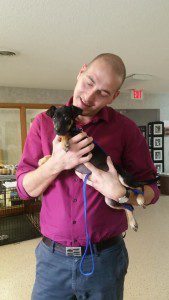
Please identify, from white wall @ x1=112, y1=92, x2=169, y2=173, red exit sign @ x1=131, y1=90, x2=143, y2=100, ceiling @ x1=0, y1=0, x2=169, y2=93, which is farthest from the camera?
white wall @ x1=112, y1=92, x2=169, y2=173

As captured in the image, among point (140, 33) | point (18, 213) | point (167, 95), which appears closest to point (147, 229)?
point (18, 213)

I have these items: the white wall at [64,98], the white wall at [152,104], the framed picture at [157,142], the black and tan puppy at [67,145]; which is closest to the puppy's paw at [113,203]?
the black and tan puppy at [67,145]

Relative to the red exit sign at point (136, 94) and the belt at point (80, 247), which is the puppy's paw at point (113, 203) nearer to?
the belt at point (80, 247)

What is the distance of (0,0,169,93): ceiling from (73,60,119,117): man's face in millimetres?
1046

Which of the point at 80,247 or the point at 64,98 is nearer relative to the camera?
the point at 80,247

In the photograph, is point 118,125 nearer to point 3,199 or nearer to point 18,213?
point 3,199

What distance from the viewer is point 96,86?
3.25 feet

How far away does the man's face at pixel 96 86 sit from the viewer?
99 centimetres

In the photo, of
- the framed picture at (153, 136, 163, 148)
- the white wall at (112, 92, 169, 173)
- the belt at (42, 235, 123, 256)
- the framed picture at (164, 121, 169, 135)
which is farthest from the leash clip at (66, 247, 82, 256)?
the framed picture at (164, 121, 169, 135)

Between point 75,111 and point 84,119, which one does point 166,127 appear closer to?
point 84,119

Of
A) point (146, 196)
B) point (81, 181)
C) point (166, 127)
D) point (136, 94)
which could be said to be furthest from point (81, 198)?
point (166, 127)

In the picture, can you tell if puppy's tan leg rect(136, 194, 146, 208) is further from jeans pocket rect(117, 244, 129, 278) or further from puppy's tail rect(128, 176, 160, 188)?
jeans pocket rect(117, 244, 129, 278)

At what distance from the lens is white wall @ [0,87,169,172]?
15.8 ft

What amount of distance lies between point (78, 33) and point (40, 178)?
1.78 metres
